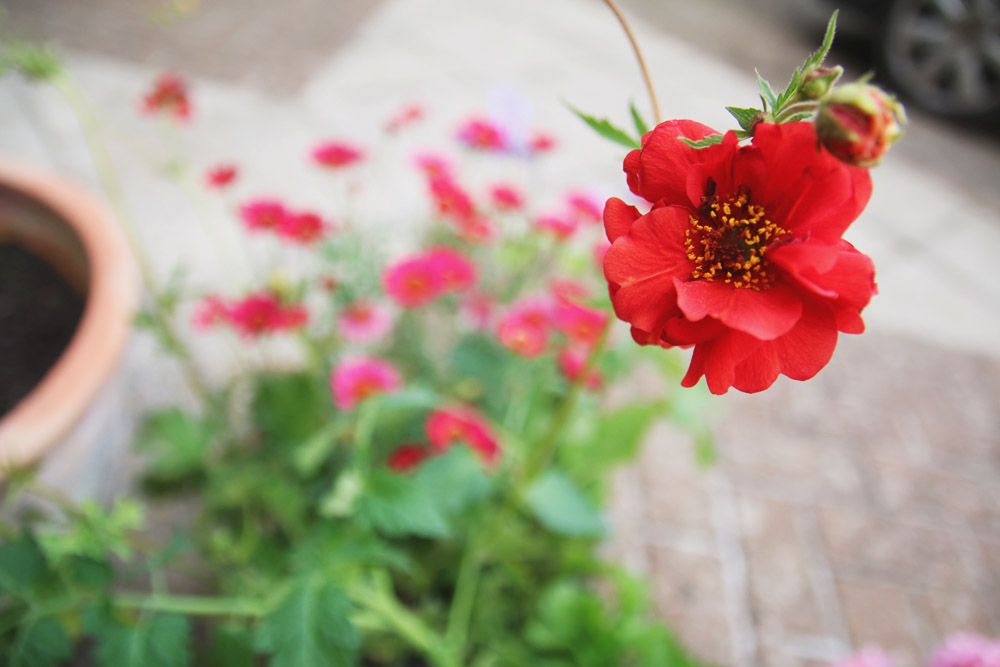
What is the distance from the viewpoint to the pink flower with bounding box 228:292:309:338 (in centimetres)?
93

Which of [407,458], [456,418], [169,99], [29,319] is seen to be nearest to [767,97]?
[456,418]

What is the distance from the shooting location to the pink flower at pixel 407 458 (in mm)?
1024

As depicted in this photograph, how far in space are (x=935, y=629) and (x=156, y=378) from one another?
5.85 ft

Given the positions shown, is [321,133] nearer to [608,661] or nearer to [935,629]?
[608,661]

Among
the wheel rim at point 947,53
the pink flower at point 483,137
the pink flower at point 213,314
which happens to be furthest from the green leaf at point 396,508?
the wheel rim at point 947,53

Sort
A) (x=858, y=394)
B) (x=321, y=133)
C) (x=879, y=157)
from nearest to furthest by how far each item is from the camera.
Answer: (x=879, y=157)
(x=858, y=394)
(x=321, y=133)

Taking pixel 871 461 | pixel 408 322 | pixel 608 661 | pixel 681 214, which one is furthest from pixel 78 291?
pixel 871 461

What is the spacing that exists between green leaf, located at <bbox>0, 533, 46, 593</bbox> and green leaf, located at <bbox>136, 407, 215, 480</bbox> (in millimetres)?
447

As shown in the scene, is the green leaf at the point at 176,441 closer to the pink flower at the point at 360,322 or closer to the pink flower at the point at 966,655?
the pink flower at the point at 360,322

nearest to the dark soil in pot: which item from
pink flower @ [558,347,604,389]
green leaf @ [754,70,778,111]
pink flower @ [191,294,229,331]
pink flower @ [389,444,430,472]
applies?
pink flower @ [191,294,229,331]

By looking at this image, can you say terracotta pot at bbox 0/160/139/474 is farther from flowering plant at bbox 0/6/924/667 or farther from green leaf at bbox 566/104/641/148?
green leaf at bbox 566/104/641/148

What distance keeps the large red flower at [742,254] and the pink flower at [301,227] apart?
0.72 m

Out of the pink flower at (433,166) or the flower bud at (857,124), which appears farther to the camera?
the pink flower at (433,166)

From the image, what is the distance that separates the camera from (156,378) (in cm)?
148
